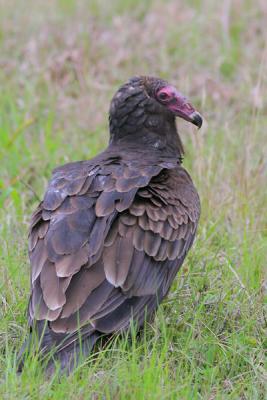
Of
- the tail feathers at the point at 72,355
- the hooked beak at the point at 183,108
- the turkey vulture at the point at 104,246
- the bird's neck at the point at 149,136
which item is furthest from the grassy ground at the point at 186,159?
the hooked beak at the point at 183,108

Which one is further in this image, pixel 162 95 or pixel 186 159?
pixel 186 159

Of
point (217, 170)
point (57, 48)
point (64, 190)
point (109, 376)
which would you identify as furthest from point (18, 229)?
point (57, 48)

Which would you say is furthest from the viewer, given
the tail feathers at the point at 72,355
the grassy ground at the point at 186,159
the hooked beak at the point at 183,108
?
the hooked beak at the point at 183,108

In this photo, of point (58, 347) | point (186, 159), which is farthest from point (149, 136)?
point (58, 347)

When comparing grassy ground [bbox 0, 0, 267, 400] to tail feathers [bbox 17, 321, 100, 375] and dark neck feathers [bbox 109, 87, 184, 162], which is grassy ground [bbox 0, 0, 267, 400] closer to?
tail feathers [bbox 17, 321, 100, 375]

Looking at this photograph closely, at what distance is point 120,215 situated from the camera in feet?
14.9

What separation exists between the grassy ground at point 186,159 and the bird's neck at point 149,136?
61 centimetres

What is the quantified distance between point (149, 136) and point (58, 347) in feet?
5.40

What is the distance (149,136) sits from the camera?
541 cm

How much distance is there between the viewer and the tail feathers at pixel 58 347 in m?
4.13

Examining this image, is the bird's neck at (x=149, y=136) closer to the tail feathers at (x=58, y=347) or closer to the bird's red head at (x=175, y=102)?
the bird's red head at (x=175, y=102)

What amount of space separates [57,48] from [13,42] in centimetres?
43

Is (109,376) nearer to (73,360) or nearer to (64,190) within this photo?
(73,360)

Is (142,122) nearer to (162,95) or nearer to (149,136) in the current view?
(149,136)
